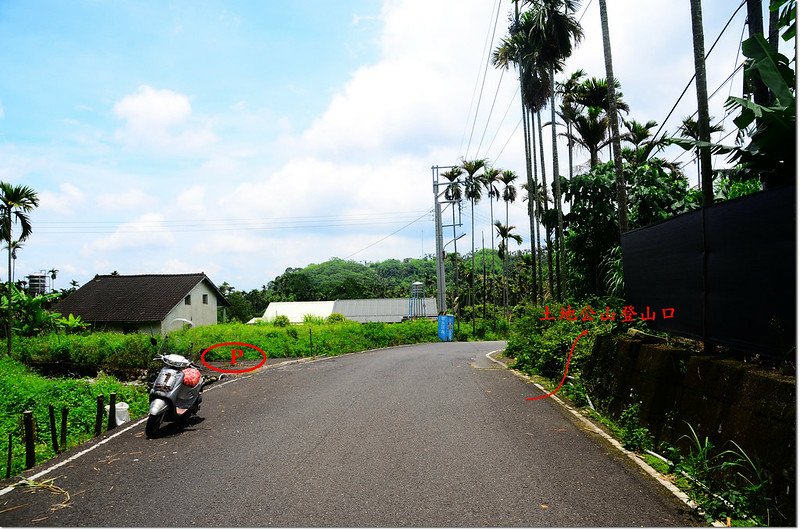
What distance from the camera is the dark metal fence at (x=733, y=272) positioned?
15.8 ft

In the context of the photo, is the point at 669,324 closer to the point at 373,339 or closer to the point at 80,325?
the point at 373,339

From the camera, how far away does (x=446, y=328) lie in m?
38.6

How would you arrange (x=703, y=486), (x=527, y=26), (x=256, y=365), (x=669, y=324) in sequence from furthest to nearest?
(x=527, y=26), (x=256, y=365), (x=669, y=324), (x=703, y=486)

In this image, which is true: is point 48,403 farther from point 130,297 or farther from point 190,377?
point 130,297

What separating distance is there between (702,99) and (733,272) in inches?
170

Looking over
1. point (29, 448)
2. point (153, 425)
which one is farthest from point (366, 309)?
point (29, 448)

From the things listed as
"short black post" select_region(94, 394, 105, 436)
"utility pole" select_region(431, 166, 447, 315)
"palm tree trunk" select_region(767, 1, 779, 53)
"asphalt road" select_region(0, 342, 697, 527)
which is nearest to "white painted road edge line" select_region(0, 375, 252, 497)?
"asphalt road" select_region(0, 342, 697, 527)

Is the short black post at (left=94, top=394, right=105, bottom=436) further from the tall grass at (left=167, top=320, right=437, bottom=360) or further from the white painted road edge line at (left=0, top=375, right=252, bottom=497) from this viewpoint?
the tall grass at (left=167, top=320, right=437, bottom=360)

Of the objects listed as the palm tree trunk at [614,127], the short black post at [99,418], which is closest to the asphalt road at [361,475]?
the short black post at [99,418]

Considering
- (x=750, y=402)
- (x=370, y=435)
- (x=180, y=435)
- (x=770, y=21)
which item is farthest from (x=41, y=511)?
(x=770, y=21)

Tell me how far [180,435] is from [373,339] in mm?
26055

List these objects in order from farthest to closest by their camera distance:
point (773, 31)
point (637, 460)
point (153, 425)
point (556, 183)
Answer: point (556, 183) → point (773, 31) → point (153, 425) → point (637, 460)

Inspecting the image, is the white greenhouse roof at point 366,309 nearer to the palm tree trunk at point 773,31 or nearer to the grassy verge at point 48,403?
the grassy verge at point 48,403

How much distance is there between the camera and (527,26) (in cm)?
2306
